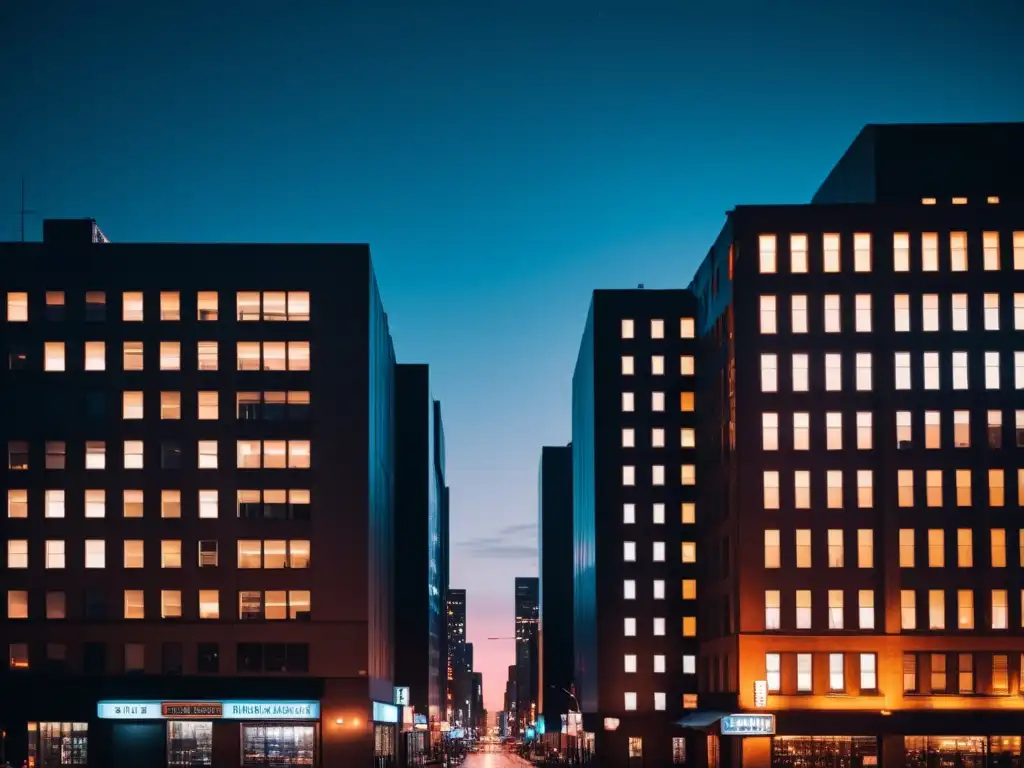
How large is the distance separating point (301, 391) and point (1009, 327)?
5709 centimetres

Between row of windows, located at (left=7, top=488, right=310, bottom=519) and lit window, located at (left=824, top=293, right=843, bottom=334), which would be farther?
lit window, located at (left=824, top=293, right=843, bottom=334)

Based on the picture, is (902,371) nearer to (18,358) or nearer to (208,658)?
(208,658)

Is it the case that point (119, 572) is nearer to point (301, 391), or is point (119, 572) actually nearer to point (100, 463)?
point (100, 463)

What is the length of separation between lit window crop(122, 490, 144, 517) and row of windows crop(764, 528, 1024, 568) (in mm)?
49692

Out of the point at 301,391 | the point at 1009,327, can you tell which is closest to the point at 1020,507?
the point at 1009,327

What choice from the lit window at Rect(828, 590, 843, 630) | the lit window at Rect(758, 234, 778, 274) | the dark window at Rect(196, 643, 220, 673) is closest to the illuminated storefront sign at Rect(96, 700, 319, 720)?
the dark window at Rect(196, 643, 220, 673)

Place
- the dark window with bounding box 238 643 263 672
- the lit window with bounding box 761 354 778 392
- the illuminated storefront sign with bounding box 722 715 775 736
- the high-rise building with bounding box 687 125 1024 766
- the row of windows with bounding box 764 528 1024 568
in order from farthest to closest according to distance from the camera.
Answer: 1. the lit window with bounding box 761 354 778 392
2. the row of windows with bounding box 764 528 1024 568
3. the high-rise building with bounding box 687 125 1024 766
4. the dark window with bounding box 238 643 263 672
5. the illuminated storefront sign with bounding box 722 715 775 736

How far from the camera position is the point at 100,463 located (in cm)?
11012

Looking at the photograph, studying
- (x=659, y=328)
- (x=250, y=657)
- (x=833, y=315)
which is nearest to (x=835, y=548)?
(x=833, y=315)

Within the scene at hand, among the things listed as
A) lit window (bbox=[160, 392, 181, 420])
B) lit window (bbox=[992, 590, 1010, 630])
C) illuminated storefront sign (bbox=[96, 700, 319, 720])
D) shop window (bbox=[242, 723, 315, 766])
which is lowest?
shop window (bbox=[242, 723, 315, 766])

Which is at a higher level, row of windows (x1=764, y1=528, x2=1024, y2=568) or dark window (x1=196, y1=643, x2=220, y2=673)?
row of windows (x1=764, y1=528, x2=1024, y2=568)

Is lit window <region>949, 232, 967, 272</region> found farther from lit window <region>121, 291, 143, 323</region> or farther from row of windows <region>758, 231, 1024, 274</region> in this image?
lit window <region>121, 291, 143, 323</region>

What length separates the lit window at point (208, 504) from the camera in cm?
10900

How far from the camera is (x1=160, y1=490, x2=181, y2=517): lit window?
10919 centimetres
